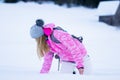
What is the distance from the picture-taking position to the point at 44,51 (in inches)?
170

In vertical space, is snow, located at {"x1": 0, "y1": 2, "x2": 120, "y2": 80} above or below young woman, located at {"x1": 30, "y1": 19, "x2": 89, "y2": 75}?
below

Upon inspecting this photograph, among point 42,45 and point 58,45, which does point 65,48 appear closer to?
point 58,45

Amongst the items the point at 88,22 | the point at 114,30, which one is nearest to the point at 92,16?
the point at 88,22

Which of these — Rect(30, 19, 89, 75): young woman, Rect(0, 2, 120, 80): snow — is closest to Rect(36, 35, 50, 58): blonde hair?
Rect(30, 19, 89, 75): young woman

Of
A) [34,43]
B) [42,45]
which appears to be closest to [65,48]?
[42,45]

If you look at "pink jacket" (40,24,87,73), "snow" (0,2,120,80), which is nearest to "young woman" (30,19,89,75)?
"pink jacket" (40,24,87,73)

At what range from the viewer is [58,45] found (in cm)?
428

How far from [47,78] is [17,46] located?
612 centimetres

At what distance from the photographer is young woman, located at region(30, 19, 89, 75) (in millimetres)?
4180

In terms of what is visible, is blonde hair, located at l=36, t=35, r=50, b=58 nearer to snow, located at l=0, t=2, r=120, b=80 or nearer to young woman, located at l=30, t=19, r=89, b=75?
young woman, located at l=30, t=19, r=89, b=75

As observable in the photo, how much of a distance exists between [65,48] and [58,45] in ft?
0.31

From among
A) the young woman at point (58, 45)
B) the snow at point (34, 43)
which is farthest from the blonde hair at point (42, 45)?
the snow at point (34, 43)

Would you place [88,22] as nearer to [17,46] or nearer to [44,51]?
[17,46]

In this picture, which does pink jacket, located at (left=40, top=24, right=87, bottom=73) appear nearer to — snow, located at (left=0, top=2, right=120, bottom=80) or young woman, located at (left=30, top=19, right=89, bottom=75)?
young woman, located at (left=30, top=19, right=89, bottom=75)
